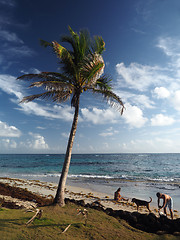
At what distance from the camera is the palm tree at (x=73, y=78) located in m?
6.89

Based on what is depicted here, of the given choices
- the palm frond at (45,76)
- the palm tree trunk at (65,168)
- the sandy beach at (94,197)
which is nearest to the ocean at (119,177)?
the sandy beach at (94,197)

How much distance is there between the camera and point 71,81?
7.85 m

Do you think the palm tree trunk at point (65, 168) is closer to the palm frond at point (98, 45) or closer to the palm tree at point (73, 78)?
the palm tree at point (73, 78)

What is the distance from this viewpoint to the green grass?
13.8ft

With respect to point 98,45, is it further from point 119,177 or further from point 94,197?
point 119,177

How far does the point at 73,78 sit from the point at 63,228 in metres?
6.57

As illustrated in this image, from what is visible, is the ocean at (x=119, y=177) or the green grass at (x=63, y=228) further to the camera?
the ocean at (x=119, y=177)

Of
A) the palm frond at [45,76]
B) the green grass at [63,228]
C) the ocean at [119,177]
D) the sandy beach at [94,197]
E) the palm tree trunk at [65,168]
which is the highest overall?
the palm frond at [45,76]

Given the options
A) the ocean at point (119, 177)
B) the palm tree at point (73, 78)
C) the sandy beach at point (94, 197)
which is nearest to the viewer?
the palm tree at point (73, 78)

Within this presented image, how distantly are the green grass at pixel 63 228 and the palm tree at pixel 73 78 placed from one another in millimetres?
1629

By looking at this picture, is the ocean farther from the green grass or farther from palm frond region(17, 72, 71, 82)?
palm frond region(17, 72, 71, 82)

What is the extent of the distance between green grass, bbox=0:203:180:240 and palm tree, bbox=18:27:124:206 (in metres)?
1.63

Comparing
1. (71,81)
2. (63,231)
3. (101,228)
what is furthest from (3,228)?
(71,81)

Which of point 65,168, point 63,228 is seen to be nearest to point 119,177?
point 65,168
